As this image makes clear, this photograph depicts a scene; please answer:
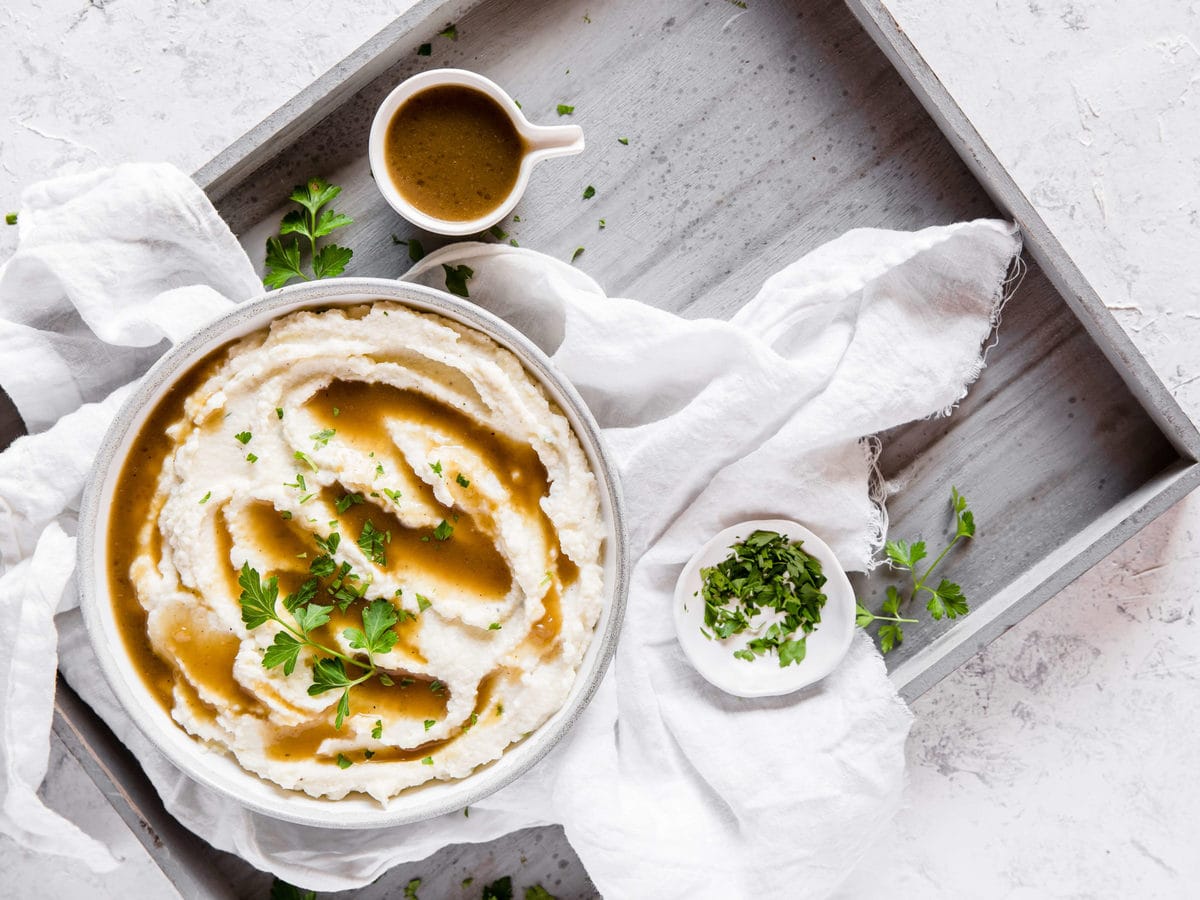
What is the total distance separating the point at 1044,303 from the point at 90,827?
411 cm

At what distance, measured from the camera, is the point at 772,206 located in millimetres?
3674

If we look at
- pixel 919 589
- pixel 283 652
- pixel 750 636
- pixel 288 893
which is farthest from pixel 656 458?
pixel 288 893

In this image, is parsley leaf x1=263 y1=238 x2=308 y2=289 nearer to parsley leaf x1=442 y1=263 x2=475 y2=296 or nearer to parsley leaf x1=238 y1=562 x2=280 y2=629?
parsley leaf x1=442 y1=263 x2=475 y2=296

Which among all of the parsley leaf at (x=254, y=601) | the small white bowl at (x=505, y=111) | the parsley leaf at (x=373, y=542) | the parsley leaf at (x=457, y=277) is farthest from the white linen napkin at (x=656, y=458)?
the parsley leaf at (x=373, y=542)

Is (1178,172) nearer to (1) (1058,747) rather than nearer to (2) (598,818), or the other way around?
(1) (1058,747)

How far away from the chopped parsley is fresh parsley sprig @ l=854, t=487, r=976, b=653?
20 centimetres

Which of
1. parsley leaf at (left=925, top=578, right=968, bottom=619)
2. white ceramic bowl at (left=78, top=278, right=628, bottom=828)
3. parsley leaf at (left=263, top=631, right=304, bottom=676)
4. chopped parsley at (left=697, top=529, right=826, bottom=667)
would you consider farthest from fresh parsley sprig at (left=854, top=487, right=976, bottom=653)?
parsley leaf at (left=263, top=631, right=304, bottom=676)

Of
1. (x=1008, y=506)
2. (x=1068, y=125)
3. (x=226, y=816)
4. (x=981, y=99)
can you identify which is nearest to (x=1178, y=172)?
(x=1068, y=125)

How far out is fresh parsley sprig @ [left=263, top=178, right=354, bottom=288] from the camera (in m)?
3.52

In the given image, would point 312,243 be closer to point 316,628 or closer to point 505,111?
point 505,111

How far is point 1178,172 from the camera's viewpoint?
394 centimetres

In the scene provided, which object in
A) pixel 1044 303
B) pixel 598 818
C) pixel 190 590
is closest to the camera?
pixel 190 590

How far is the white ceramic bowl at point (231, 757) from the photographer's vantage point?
3.16 meters

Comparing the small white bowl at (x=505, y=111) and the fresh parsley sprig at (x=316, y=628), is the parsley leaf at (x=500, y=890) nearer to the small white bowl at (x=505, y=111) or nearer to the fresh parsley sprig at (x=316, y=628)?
the fresh parsley sprig at (x=316, y=628)
